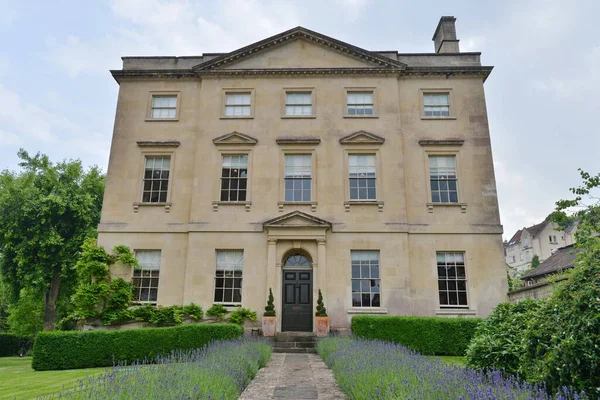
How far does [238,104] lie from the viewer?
768 inches

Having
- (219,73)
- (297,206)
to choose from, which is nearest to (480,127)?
(297,206)

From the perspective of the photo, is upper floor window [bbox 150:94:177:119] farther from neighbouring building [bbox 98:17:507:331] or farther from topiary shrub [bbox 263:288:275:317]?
topiary shrub [bbox 263:288:275:317]

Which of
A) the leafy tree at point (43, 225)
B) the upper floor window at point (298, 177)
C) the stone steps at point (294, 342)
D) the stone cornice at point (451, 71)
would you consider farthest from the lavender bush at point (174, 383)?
the leafy tree at point (43, 225)

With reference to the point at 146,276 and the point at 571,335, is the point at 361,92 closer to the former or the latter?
the point at 146,276

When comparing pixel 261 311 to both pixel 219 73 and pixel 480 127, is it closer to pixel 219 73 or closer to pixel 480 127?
pixel 219 73

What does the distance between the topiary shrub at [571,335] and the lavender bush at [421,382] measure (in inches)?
6.5

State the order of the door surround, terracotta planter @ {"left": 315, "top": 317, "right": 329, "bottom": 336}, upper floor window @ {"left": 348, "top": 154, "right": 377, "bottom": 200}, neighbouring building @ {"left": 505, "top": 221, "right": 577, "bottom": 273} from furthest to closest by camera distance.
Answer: neighbouring building @ {"left": 505, "top": 221, "right": 577, "bottom": 273}
upper floor window @ {"left": 348, "top": 154, "right": 377, "bottom": 200}
the door surround
terracotta planter @ {"left": 315, "top": 317, "right": 329, "bottom": 336}

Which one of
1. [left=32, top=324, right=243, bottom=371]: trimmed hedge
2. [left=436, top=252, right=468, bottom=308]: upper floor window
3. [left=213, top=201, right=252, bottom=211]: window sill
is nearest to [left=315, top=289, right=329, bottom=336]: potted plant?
[left=32, top=324, right=243, bottom=371]: trimmed hedge

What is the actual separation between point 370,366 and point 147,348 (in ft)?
29.8

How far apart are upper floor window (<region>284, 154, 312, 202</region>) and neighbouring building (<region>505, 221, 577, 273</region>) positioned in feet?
181

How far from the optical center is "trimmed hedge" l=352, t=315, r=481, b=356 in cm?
1413

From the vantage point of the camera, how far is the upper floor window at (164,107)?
19672mm

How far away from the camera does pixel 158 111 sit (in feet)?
64.7

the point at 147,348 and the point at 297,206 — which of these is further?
the point at 297,206
